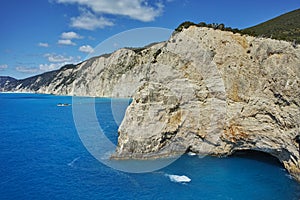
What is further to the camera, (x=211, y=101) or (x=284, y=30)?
(x=284, y=30)

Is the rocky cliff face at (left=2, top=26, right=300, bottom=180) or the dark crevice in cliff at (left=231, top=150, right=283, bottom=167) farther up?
the rocky cliff face at (left=2, top=26, right=300, bottom=180)

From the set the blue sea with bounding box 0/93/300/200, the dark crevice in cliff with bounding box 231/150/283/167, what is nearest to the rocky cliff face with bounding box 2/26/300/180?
the dark crevice in cliff with bounding box 231/150/283/167

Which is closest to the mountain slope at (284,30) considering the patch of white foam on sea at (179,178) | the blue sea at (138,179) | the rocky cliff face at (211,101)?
the rocky cliff face at (211,101)

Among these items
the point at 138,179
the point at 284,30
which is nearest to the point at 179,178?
the point at 138,179

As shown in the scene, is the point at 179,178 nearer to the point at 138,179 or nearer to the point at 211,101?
the point at 138,179

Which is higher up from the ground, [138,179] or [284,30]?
[284,30]

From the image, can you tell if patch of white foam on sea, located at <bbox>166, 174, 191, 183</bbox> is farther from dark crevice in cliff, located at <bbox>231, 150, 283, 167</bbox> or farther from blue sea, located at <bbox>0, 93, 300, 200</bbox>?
dark crevice in cliff, located at <bbox>231, 150, 283, 167</bbox>

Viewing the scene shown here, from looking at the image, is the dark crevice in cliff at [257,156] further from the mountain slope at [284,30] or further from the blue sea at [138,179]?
the mountain slope at [284,30]

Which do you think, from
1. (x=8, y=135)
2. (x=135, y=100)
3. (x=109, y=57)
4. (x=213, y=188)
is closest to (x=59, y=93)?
(x=109, y=57)
